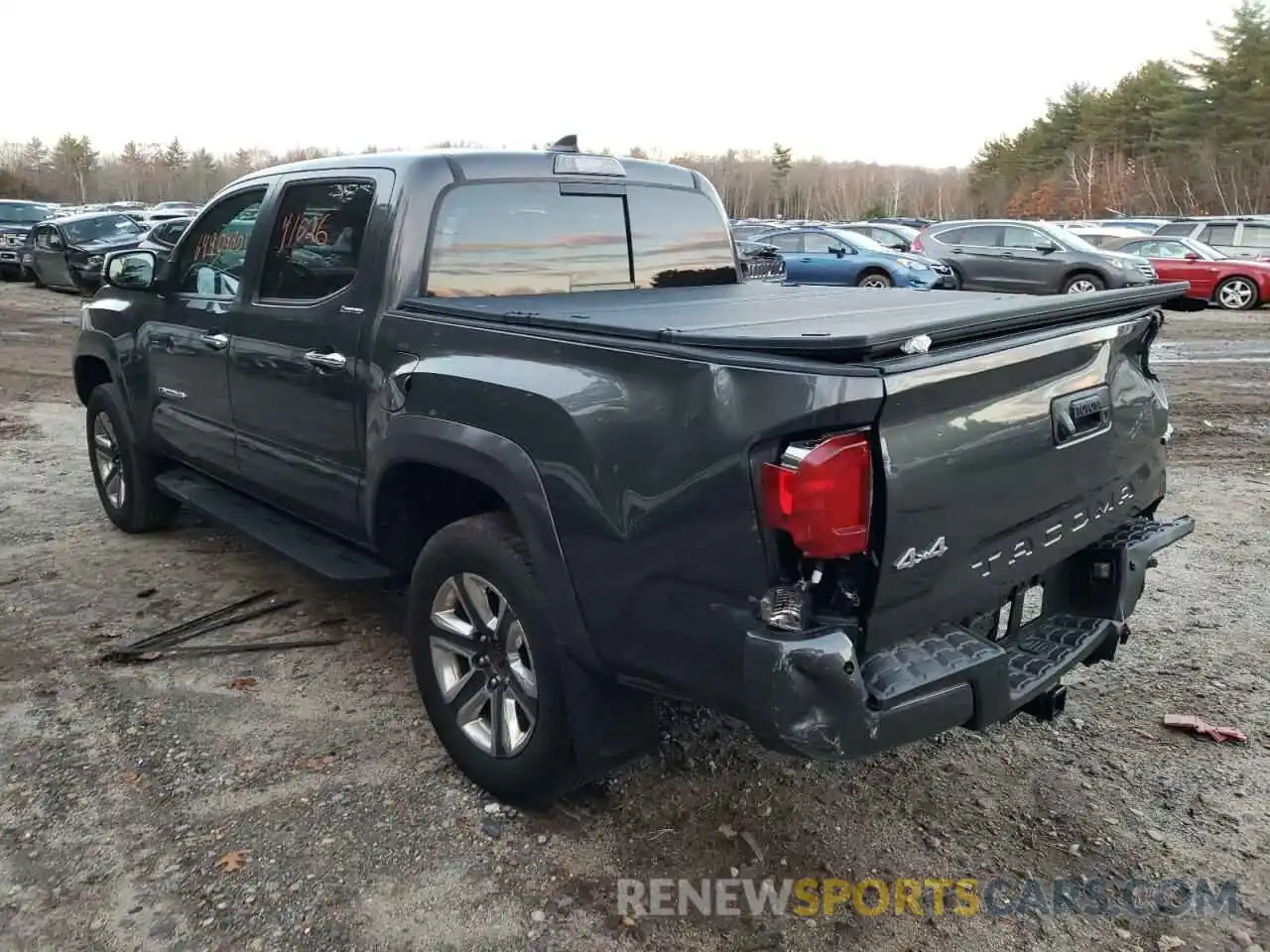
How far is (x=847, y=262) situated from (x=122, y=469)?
50.2 ft

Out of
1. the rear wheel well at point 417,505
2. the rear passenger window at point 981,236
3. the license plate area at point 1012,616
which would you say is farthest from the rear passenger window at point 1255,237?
the rear wheel well at point 417,505

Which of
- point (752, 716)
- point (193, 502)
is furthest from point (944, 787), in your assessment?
point (193, 502)

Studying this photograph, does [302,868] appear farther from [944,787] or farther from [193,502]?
[193,502]

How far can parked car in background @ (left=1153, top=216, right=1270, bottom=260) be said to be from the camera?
19.5m

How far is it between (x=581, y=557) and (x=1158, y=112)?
7351cm

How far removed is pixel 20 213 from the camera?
87.2 feet

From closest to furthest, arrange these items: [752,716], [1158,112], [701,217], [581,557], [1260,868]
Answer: [752,716] → [581,557] → [1260,868] → [701,217] → [1158,112]

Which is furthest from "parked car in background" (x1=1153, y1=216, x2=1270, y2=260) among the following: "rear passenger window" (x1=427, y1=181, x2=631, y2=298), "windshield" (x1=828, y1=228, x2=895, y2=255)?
"rear passenger window" (x1=427, y1=181, x2=631, y2=298)

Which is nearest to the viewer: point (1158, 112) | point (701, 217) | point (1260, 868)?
point (1260, 868)

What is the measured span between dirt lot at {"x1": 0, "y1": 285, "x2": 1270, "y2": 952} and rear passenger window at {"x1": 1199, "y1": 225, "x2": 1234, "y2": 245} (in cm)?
1812

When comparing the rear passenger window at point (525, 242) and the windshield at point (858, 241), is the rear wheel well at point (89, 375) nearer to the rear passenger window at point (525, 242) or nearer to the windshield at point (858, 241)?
the rear passenger window at point (525, 242)

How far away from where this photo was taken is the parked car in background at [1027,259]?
17.3 metres

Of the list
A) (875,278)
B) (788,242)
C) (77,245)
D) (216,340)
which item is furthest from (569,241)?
(77,245)

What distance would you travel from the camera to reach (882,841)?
2.99 m
